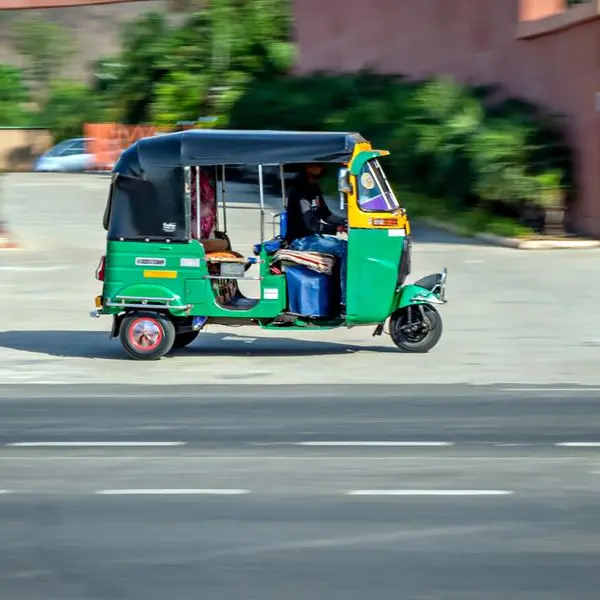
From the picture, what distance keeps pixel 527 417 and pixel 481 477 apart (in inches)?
87.2

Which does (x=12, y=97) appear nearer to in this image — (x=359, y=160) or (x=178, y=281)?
(x=178, y=281)

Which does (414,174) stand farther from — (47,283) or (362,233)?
(362,233)

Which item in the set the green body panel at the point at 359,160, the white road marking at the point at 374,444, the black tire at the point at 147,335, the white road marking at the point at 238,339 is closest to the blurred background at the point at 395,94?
the white road marking at the point at 238,339

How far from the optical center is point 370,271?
1319 cm

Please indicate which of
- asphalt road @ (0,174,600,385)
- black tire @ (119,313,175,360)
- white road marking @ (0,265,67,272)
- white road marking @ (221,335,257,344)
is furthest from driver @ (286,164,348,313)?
white road marking @ (0,265,67,272)

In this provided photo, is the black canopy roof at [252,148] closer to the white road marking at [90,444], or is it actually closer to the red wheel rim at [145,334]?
the red wheel rim at [145,334]

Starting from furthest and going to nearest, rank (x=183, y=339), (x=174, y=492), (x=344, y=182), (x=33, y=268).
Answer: (x=33, y=268)
(x=183, y=339)
(x=344, y=182)
(x=174, y=492)

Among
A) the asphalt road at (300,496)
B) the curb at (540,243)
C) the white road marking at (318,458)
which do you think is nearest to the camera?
the asphalt road at (300,496)

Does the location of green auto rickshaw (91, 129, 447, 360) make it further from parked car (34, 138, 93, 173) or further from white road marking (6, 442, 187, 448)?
parked car (34, 138, 93, 173)

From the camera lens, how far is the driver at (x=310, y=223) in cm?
1336

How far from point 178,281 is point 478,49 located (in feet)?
53.3

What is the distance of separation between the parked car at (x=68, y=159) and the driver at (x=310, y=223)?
98.4 ft

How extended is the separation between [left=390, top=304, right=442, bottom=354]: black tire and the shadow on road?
458 millimetres

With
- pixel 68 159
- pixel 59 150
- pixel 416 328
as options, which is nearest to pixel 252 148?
pixel 416 328
